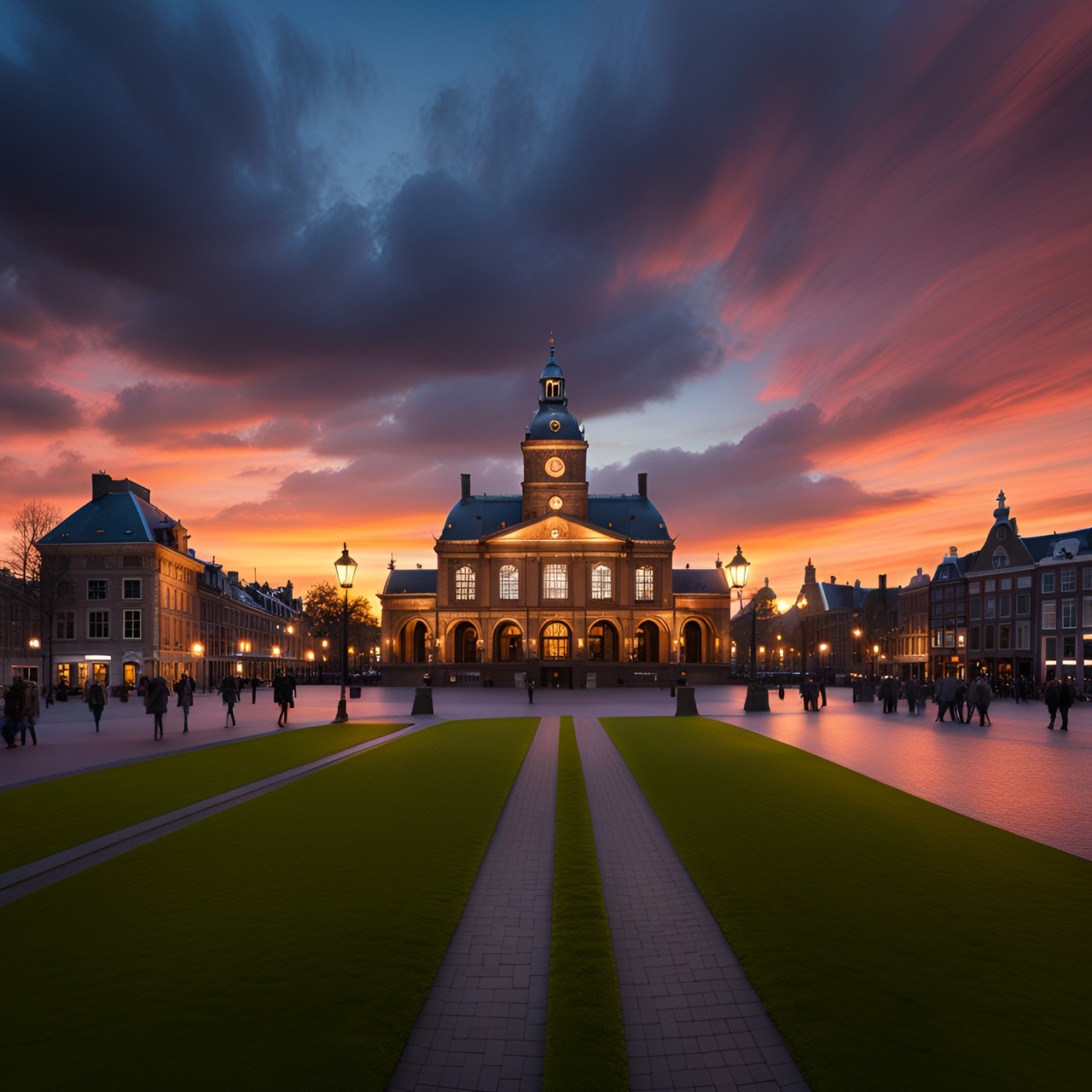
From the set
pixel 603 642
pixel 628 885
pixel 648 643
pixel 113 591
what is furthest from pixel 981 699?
pixel 113 591

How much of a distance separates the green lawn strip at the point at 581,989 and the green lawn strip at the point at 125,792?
7413mm

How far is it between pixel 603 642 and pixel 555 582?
9191mm

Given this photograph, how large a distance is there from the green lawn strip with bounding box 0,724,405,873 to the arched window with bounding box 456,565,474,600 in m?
60.3

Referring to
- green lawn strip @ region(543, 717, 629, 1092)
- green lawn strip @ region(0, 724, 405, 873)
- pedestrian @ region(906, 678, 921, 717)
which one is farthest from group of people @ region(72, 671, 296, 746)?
pedestrian @ region(906, 678, 921, 717)

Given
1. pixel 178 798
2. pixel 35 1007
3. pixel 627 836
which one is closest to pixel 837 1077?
pixel 35 1007

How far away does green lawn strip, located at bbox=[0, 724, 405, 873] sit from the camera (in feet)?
39.3

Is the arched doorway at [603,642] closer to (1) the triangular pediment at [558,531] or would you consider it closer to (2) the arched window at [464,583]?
(1) the triangular pediment at [558,531]

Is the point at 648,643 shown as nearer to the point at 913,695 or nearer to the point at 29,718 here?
the point at 913,695

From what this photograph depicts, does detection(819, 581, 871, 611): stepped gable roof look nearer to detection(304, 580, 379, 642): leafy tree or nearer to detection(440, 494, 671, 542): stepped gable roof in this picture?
detection(440, 494, 671, 542): stepped gable roof

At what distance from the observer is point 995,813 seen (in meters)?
13.7

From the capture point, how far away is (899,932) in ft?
26.0

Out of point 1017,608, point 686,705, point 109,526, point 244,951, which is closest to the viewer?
point 244,951

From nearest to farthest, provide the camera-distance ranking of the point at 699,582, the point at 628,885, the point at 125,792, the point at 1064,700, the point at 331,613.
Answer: the point at 628,885 → the point at 125,792 → the point at 1064,700 → the point at 699,582 → the point at 331,613

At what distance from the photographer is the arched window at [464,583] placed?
8488 cm
